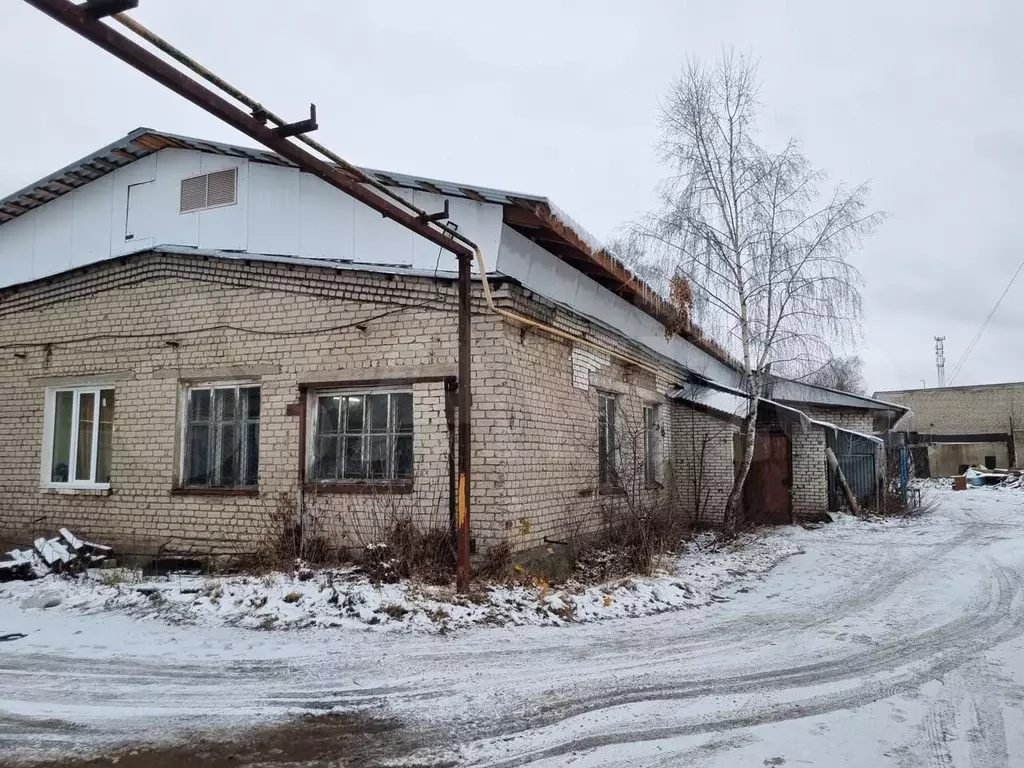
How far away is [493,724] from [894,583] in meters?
6.48

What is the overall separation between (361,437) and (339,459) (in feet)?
1.28

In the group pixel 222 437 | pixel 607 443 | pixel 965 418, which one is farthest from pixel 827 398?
pixel 965 418

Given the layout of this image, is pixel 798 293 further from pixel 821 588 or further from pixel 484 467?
pixel 484 467

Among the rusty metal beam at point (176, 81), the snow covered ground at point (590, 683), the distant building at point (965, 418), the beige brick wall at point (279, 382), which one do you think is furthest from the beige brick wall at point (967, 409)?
the rusty metal beam at point (176, 81)

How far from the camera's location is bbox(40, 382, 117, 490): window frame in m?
9.76

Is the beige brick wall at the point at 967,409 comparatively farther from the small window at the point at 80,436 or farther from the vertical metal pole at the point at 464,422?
the small window at the point at 80,436

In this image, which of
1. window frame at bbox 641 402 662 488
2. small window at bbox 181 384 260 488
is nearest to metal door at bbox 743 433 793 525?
window frame at bbox 641 402 662 488

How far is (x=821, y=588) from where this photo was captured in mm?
8453

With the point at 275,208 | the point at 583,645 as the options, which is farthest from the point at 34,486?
the point at 583,645

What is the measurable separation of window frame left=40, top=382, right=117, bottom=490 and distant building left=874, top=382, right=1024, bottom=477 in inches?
1585

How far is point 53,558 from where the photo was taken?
331 inches

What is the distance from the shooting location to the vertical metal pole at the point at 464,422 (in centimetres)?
691

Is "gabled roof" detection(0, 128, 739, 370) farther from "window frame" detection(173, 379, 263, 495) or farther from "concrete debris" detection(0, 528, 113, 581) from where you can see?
"concrete debris" detection(0, 528, 113, 581)

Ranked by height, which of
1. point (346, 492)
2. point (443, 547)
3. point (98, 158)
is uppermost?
point (98, 158)
